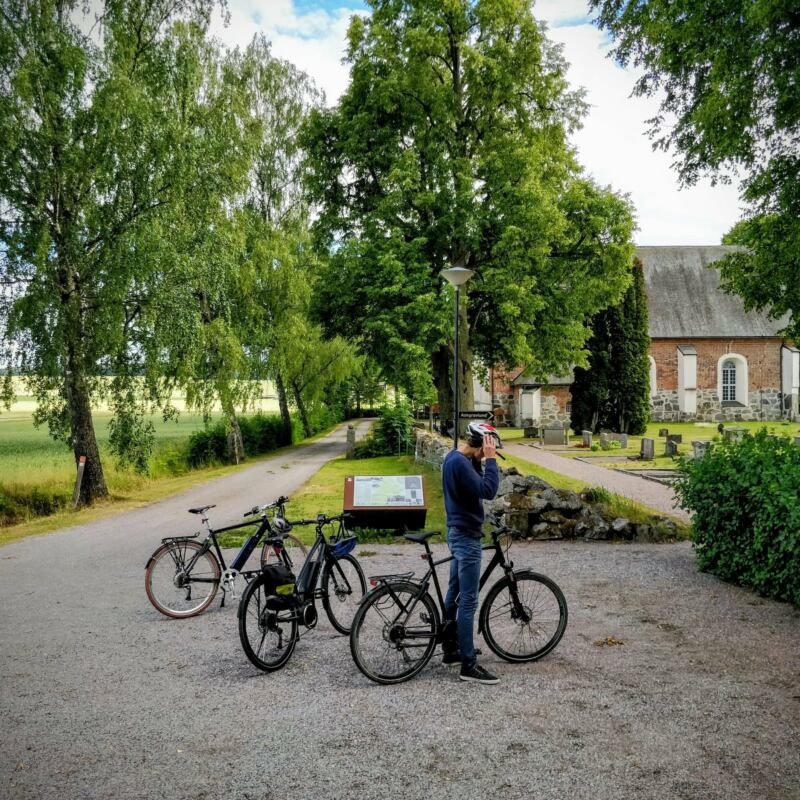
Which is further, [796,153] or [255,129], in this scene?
[255,129]

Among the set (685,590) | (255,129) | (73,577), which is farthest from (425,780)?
(255,129)

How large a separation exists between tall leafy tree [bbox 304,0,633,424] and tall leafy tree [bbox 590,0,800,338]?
7.34 m

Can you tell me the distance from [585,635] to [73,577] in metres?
7.06

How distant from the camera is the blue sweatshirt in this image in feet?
17.3

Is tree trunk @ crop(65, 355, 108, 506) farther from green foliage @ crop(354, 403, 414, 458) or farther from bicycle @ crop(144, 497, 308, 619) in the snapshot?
green foliage @ crop(354, 403, 414, 458)

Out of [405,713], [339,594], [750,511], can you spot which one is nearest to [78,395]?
[339,594]

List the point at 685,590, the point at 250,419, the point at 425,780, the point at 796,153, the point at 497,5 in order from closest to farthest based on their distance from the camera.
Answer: the point at 425,780 → the point at 685,590 → the point at 796,153 → the point at 497,5 → the point at 250,419

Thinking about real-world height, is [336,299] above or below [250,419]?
above

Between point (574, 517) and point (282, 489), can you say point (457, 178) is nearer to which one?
point (282, 489)

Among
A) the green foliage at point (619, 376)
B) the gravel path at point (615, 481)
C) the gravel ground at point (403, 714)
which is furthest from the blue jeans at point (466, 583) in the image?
the green foliage at point (619, 376)

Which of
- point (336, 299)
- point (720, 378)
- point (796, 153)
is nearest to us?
point (796, 153)

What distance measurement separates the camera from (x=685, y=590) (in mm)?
8344

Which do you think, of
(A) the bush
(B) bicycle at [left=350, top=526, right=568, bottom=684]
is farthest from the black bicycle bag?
(A) the bush

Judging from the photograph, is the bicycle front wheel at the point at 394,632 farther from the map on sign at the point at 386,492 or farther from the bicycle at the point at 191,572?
the map on sign at the point at 386,492
